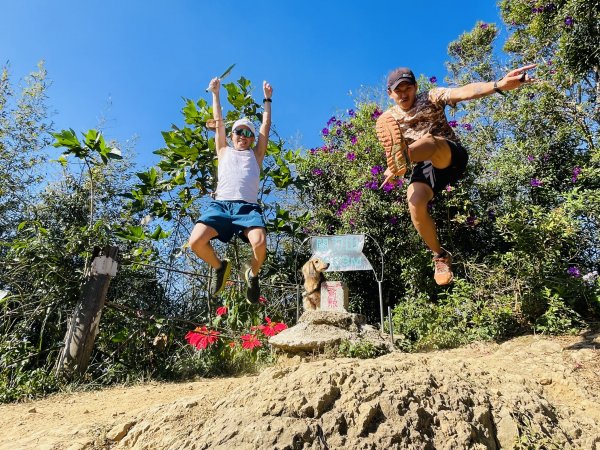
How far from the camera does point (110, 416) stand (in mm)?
2311

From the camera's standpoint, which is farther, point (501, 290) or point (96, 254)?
point (501, 290)

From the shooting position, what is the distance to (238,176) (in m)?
3.03

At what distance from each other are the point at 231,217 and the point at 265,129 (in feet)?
2.62

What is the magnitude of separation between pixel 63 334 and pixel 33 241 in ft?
2.84

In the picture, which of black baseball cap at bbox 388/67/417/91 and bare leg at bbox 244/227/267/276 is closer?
black baseball cap at bbox 388/67/417/91

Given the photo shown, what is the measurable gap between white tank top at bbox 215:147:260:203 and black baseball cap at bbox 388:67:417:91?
1.11 meters

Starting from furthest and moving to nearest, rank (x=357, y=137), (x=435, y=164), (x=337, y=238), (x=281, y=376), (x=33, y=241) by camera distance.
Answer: (x=357, y=137)
(x=337, y=238)
(x=33, y=241)
(x=435, y=164)
(x=281, y=376)

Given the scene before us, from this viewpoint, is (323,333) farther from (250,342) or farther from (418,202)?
(418,202)

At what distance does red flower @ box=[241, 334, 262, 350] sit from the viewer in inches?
163

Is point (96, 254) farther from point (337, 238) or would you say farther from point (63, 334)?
point (337, 238)

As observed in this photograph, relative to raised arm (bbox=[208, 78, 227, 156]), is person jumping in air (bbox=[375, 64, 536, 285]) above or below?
below

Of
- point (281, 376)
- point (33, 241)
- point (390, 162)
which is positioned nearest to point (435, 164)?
point (390, 162)

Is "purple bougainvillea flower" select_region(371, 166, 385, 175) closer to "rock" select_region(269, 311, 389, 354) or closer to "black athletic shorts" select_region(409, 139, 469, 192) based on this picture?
"rock" select_region(269, 311, 389, 354)

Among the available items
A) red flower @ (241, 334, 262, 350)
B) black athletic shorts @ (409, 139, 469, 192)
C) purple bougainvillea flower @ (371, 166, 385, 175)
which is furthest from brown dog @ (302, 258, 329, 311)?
black athletic shorts @ (409, 139, 469, 192)
